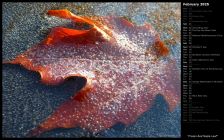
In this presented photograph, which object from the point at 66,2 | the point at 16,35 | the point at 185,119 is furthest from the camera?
the point at 66,2

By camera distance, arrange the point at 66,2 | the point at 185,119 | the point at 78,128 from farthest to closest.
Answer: the point at 66,2
the point at 185,119
the point at 78,128

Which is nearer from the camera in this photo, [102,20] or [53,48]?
[53,48]

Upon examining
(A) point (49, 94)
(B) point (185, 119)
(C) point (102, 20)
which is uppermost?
(C) point (102, 20)

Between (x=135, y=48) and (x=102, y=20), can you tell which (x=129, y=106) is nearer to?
(x=135, y=48)

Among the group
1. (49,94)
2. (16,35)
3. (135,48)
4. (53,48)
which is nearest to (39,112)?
(49,94)

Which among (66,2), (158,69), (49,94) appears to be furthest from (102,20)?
(49,94)

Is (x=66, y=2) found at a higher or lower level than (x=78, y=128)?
higher

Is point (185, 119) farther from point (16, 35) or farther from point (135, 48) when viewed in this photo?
point (16, 35)
